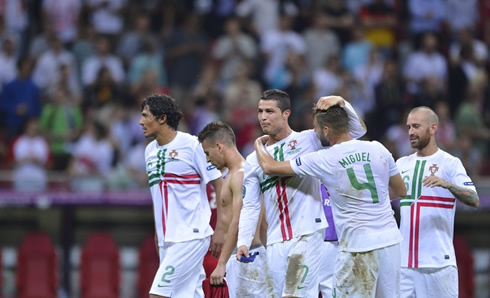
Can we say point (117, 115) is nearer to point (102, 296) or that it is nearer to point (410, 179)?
point (102, 296)

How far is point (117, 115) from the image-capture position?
1839 cm

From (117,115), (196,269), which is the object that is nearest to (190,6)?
(117,115)

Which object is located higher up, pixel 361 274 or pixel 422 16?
pixel 422 16

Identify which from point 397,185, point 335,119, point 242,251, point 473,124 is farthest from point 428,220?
point 473,124

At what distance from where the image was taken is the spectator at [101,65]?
19.5m

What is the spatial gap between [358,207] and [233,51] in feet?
35.7

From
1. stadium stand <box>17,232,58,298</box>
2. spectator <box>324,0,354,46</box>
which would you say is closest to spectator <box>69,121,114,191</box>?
stadium stand <box>17,232,58,298</box>

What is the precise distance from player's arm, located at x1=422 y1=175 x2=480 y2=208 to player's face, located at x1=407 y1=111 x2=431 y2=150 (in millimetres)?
539

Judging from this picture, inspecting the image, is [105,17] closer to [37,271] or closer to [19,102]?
[19,102]

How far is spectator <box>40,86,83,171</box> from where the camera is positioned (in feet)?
58.8

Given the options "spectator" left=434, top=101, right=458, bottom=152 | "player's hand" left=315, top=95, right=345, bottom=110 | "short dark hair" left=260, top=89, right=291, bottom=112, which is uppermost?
"spectator" left=434, top=101, right=458, bottom=152

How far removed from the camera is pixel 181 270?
10.6m

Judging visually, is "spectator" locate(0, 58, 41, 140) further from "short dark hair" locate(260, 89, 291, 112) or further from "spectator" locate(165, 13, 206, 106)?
"short dark hair" locate(260, 89, 291, 112)

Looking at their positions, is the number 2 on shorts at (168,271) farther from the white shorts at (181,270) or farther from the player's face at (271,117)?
the player's face at (271,117)
